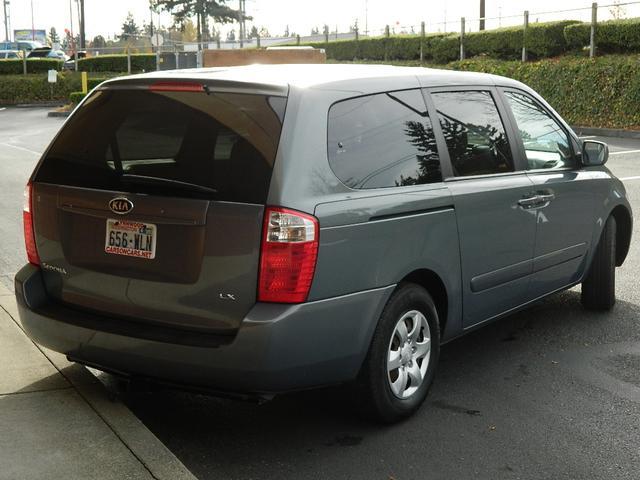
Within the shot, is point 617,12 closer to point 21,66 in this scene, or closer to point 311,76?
point 311,76

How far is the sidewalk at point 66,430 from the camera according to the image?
12.8ft

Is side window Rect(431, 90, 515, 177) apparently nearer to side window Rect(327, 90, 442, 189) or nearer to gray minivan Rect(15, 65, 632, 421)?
gray minivan Rect(15, 65, 632, 421)

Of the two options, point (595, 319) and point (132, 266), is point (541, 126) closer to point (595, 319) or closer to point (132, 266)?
point (595, 319)

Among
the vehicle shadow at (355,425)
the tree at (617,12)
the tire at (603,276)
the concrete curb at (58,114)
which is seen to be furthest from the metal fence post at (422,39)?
the vehicle shadow at (355,425)

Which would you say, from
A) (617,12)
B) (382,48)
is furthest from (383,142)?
(382,48)

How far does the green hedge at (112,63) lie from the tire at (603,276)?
42.3 metres

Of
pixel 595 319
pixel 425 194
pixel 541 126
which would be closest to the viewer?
pixel 425 194

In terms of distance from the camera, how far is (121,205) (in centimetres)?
Answer: 438

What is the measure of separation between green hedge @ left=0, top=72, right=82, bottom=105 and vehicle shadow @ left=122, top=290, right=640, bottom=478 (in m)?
39.0

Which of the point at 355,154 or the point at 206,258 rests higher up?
the point at 355,154

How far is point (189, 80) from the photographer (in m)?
4.44

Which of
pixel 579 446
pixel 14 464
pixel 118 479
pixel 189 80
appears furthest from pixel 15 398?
pixel 579 446

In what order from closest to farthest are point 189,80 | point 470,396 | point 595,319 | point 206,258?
point 206,258 < point 189,80 < point 470,396 < point 595,319

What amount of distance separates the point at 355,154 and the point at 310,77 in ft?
1.39
